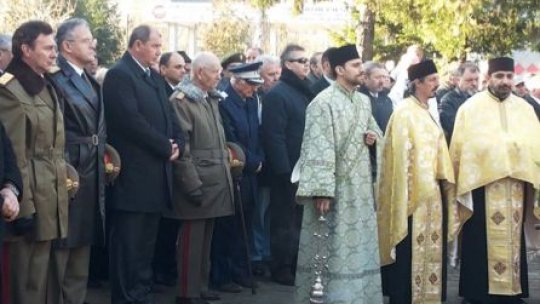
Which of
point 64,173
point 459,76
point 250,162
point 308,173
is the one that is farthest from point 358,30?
point 64,173

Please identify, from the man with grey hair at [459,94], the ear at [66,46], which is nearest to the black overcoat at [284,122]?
the man with grey hair at [459,94]

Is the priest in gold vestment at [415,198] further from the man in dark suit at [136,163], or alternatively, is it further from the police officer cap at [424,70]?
the man in dark suit at [136,163]

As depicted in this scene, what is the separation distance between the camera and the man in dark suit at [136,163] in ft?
24.3

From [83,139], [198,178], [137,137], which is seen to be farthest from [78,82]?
[198,178]

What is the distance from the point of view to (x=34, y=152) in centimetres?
Answer: 634

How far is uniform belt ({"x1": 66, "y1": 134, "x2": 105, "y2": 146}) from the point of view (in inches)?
273

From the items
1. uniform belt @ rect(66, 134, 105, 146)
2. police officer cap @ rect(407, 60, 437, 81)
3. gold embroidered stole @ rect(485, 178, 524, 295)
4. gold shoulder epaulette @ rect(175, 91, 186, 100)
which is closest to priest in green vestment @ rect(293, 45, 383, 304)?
police officer cap @ rect(407, 60, 437, 81)

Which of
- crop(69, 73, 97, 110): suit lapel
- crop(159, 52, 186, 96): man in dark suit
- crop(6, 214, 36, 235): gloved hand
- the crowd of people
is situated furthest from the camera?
crop(159, 52, 186, 96): man in dark suit

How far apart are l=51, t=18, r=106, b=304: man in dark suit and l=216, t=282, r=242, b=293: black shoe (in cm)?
205

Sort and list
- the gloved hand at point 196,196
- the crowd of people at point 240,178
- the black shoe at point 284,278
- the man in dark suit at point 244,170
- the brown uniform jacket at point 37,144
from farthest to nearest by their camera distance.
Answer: the black shoe at point 284,278 < the man in dark suit at point 244,170 < the gloved hand at point 196,196 < the crowd of people at point 240,178 < the brown uniform jacket at point 37,144

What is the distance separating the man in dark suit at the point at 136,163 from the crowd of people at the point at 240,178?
12 millimetres

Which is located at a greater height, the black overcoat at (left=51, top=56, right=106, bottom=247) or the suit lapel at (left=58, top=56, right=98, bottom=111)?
the suit lapel at (left=58, top=56, right=98, bottom=111)

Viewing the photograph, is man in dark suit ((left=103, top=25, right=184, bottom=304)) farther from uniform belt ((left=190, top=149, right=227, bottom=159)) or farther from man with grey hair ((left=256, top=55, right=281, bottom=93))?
man with grey hair ((left=256, top=55, right=281, bottom=93))

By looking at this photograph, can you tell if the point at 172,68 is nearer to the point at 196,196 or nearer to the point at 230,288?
the point at 196,196
